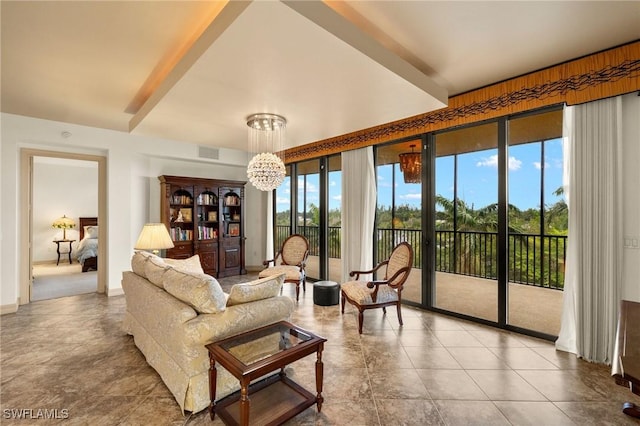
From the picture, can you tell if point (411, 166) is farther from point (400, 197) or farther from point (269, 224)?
point (269, 224)

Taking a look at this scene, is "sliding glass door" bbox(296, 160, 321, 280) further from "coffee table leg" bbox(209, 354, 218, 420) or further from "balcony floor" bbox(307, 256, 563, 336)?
"coffee table leg" bbox(209, 354, 218, 420)

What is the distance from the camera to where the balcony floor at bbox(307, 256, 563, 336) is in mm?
3564

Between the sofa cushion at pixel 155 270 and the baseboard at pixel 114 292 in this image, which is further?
the baseboard at pixel 114 292

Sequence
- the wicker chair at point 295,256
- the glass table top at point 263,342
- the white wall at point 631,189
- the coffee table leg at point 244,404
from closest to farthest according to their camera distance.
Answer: the coffee table leg at point 244,404 → the glass table top at point 263,342 → the white wall at point 631,189 → the wicker chair at point 295,256

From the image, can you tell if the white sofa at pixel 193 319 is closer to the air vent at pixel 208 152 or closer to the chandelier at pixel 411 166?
the chandelier at pixel 411 166

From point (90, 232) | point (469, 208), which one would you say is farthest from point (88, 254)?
point (469, 208)

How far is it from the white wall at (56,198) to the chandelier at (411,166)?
8.06m

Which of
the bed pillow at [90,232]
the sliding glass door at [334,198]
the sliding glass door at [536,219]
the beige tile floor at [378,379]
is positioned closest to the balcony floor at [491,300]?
the sliding glass door at [536,219]

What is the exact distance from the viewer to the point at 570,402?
2.07 metres

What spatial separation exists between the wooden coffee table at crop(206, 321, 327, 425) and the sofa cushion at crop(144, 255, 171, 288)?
950 mm

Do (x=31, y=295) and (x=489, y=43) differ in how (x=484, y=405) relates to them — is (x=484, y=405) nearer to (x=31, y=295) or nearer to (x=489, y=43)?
(x=489, y=43)

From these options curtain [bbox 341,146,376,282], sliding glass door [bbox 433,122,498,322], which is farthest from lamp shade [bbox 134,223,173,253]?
sliding glass door [bbox 433,122,498,322]

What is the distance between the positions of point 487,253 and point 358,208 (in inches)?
94.5

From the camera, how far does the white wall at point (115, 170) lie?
403 cm
